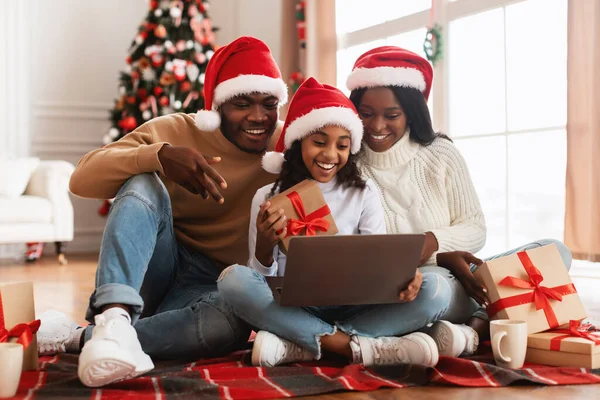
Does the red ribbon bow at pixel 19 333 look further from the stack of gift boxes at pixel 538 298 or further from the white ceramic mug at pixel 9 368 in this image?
the stack of gift boxes at pixel 538 298

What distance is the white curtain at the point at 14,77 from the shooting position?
5285mm

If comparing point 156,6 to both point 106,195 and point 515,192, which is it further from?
point 106,195

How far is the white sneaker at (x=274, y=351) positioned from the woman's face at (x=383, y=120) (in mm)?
628

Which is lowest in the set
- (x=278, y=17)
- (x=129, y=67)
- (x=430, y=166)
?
(x=430, y=166)

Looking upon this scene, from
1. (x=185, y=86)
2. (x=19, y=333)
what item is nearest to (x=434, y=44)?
(x=185, y=86)

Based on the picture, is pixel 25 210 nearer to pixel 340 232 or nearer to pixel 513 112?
pixel 513 112

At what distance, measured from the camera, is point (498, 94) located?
12.3 ft

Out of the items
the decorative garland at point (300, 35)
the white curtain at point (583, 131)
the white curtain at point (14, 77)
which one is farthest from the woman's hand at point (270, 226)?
the white curtain at point (14, 77)

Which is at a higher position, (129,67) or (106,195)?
(129,67)

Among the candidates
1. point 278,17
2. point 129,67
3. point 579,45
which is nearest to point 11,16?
point 129,67

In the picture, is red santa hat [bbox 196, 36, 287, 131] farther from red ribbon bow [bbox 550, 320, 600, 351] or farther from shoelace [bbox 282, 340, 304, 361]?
red ribbon bow [bbox 550, 320, 600, 351]

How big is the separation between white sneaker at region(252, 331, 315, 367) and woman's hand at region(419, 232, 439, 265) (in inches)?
14.8

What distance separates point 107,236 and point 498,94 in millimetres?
2715

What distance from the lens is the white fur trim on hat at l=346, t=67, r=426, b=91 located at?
1924 millimetres
